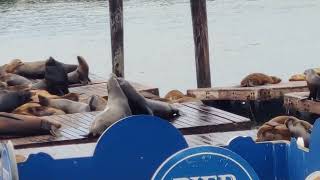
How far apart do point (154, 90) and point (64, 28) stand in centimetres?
2358

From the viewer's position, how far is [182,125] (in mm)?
7680

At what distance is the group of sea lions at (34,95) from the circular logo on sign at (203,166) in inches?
200

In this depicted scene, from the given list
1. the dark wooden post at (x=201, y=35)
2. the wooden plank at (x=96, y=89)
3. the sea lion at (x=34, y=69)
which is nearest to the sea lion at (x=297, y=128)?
the wooden plank at (x=96, y=89)

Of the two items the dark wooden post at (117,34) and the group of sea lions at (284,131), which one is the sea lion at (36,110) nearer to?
the group of sea lions at (284,131)

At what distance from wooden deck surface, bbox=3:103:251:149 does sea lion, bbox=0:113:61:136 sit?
97 mm

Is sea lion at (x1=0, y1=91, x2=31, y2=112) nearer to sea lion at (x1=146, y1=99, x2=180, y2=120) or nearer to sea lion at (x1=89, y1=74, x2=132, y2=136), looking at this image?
sea lion at (x1=89, y1=74, x2=132, y2=136)

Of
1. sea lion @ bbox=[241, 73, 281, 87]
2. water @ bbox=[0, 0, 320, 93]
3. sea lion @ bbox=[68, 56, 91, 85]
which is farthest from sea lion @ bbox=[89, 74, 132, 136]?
water @ bbox=[0, 0, 320, 93]

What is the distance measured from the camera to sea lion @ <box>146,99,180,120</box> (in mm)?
8266

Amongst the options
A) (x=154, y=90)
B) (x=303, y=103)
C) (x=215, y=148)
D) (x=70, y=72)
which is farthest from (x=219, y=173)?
(x=70, y=72)

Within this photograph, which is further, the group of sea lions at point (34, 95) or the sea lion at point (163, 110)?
the sea lion at point (163, 110)

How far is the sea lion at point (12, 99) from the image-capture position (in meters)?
9.02

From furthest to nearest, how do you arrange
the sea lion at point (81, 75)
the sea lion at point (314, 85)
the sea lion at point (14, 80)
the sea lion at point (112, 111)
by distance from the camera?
the sea lion at point (81, 75) → the sea lion at point (14, 80) → the sea lion at point (314, 85) → the sea lion at point (112, 111)

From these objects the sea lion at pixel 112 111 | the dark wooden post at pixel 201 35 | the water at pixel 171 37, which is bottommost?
the water at pixel 171 37

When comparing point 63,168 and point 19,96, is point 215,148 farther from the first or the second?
point 19,96
